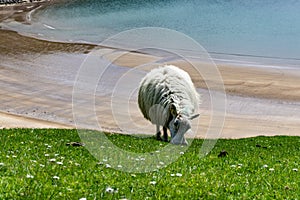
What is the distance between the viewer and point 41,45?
5891 centimetres

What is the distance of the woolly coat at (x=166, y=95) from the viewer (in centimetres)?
1617

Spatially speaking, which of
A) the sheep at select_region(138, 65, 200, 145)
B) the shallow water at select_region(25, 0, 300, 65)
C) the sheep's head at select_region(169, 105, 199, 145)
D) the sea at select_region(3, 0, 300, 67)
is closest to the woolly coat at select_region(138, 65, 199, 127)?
the sheep at select_region(138, 65, 200, 145)

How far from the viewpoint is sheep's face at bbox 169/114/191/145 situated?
1536cm

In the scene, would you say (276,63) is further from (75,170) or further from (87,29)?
(75,170)

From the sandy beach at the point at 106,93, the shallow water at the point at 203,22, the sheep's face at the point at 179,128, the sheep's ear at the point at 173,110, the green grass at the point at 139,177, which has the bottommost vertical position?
the shallow water at the point at 203,22

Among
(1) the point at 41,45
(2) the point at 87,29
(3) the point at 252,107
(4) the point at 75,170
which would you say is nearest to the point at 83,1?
(2) the point at 87,29

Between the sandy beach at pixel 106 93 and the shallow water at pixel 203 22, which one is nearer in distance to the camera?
the sandy beach at pixel 106 93

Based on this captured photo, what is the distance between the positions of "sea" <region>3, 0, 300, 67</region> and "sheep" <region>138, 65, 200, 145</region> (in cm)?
3548

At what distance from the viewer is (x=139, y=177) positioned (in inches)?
391

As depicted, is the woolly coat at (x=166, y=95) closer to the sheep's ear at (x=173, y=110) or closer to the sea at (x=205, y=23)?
the sheep's ear at (x=173, y=110)

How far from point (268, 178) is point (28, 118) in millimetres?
21409

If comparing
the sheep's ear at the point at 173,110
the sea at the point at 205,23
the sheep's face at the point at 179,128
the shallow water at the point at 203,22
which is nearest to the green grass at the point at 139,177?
the sheep's face at the point at 179,128

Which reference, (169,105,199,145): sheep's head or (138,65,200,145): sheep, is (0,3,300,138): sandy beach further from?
(169,105,199,145): sheep's head

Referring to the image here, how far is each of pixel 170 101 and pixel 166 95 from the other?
506 millimetres
